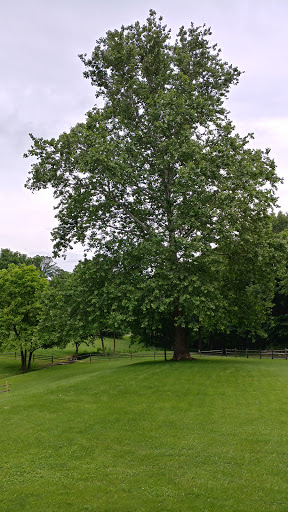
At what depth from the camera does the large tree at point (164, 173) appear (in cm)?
2130

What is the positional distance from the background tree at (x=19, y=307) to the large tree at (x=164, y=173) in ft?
46.1

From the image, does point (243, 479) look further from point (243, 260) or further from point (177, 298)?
point (243, 260)

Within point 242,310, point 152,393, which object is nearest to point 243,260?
point 242,310

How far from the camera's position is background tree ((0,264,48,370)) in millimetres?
37094

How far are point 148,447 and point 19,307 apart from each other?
99.9 feet

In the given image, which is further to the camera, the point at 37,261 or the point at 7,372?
the point at 37,261

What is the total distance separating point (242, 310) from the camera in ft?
84.2

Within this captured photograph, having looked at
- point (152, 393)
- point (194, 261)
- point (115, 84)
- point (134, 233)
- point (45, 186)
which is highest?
point (115, 84)

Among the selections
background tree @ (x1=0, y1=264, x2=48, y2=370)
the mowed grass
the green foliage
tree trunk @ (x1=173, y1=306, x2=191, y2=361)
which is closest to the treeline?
the green foliage

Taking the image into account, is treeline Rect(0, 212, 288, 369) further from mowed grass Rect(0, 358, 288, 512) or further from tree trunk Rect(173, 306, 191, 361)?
mowed grass Rect(0, 358, 288, 512)

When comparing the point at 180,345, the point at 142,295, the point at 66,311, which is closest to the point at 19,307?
the point at 66,311

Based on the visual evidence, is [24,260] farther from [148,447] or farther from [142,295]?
[148,447]

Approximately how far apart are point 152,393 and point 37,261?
9008cm

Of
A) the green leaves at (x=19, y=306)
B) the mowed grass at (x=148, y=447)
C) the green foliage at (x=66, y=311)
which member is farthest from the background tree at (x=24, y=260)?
the mowed grass at (x=148, y=447)
